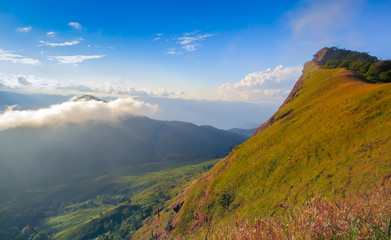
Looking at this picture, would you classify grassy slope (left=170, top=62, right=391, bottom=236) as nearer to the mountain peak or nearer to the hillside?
the hillside

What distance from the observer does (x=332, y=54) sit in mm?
132750

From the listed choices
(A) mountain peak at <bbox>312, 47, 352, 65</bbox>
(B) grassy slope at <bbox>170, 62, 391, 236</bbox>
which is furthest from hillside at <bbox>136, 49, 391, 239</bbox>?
(A) mountain peak at <bbox>312, 47, 352, 65</bbox>

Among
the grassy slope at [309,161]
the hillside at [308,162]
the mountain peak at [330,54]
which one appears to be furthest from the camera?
the mountain peak at [330,54]

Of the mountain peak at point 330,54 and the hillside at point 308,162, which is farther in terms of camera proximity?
the mountain peak at point 330,54

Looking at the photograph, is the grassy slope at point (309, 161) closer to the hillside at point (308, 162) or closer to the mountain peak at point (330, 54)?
the hillside at point (308, 162)

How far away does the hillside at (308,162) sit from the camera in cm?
2452

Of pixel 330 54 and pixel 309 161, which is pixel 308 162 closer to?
pixel 309 161

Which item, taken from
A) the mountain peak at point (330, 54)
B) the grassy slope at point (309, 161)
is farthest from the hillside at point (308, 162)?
the mountain peak at point (330, 54)

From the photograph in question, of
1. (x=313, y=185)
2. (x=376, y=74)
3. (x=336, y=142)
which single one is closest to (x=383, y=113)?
(x=336, y=142)

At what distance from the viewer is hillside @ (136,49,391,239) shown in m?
24.5

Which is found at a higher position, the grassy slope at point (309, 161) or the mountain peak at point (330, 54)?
the mountain peak at point (330, 54)

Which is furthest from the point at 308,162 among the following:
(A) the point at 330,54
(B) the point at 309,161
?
(A) the point at 330,54

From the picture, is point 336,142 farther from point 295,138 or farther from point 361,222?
point 361,222

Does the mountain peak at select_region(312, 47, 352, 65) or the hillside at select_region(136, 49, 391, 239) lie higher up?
the mountain peak at select_region(312, 47, 352, 65)
